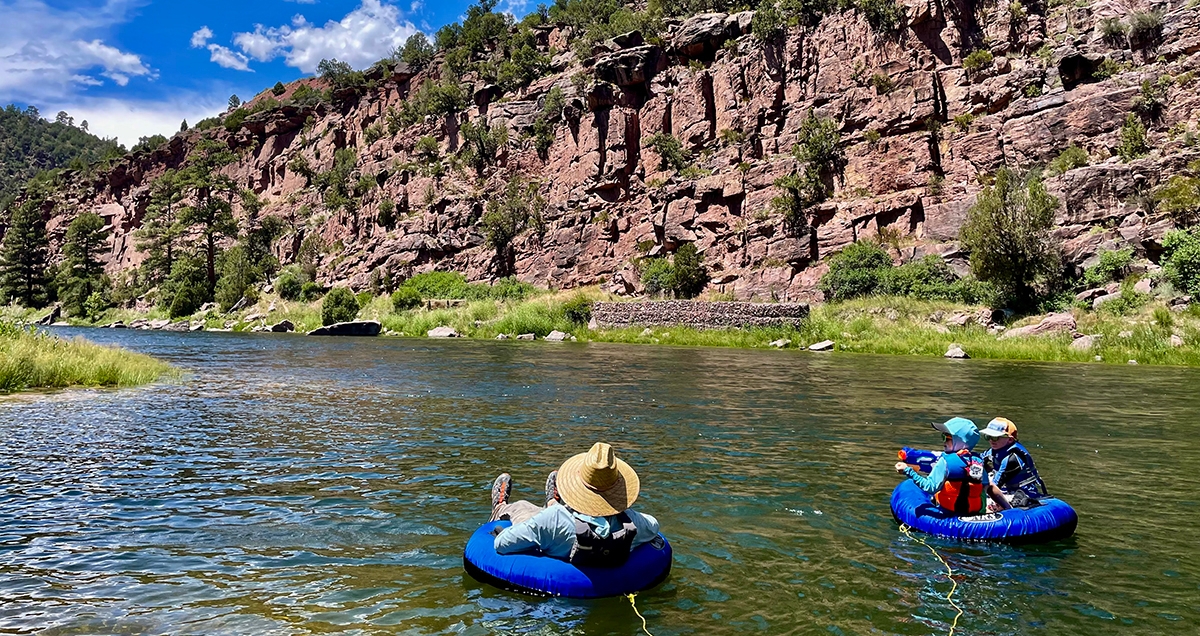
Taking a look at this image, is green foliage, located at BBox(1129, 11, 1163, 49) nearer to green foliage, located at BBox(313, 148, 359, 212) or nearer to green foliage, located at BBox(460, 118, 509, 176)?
green foliage, located at BBox(460, 118, 509, 176)

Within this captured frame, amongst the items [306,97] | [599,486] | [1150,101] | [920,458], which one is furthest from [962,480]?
[306,97]

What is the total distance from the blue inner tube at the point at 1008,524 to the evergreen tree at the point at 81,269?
91840mm

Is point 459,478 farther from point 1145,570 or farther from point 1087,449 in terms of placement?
point 1087,449

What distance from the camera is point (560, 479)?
22.0 feet

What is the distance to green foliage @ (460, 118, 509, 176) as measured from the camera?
8019cm

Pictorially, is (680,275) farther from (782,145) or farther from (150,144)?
(150,144)

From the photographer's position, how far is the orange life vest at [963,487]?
837 centimetres

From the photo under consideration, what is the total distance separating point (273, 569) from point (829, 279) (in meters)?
45.6

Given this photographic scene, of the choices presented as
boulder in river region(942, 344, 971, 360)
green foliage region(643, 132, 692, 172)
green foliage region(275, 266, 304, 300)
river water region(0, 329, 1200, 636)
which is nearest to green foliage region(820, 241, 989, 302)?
boulder in river region(942, 344, 971, 360)

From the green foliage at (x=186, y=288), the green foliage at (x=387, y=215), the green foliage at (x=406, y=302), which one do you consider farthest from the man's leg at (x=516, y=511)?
the green foliage at (x=387, y=215)

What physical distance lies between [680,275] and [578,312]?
34.0 feet

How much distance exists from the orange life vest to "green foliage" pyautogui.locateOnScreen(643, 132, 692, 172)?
198ft

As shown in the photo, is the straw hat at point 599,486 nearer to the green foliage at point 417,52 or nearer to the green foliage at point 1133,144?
the green foliage at point 1133,144

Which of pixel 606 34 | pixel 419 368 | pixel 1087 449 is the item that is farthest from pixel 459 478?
pixel 606 34
